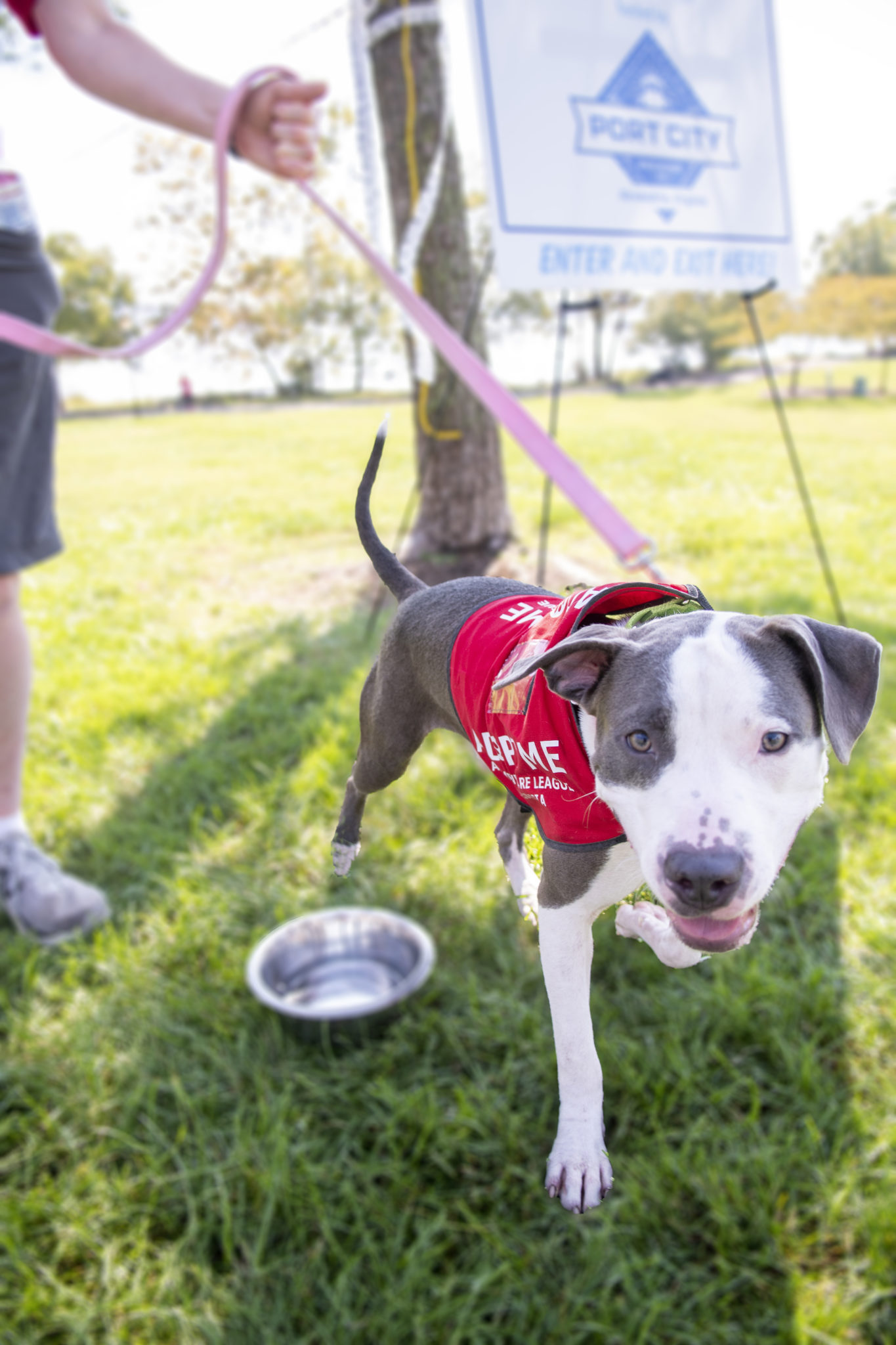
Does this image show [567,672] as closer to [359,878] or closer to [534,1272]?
[534,1272]

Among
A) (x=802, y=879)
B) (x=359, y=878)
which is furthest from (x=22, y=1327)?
(x=802, y=879)

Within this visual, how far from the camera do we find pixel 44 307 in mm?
4082

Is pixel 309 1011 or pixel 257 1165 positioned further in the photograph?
pixel 309 1011

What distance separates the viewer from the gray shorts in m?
3.85

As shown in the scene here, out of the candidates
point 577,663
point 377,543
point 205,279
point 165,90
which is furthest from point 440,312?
point 577,663

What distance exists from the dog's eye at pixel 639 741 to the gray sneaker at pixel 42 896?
19.1ft

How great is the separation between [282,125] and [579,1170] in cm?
234

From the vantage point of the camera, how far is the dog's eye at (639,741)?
71cm

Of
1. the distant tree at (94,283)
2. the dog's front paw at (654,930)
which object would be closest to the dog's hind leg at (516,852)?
the dog's front paw at (654,930)

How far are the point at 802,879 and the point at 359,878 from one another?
287 cm

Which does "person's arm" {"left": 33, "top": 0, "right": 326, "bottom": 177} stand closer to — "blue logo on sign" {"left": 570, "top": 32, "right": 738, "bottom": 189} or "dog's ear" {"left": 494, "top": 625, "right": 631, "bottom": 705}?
"dog's ear" {"left": 494, "top": 625, "right": 631, "bottom": 705}

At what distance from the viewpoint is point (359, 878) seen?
6059 millimetres

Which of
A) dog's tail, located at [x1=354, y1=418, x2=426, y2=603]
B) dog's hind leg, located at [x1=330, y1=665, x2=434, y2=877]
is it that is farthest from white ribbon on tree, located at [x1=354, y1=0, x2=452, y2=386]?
dog's hind leg, located at [x1=330, y1=665, x2=434, y2=877]

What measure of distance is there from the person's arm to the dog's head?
2.00 metres
